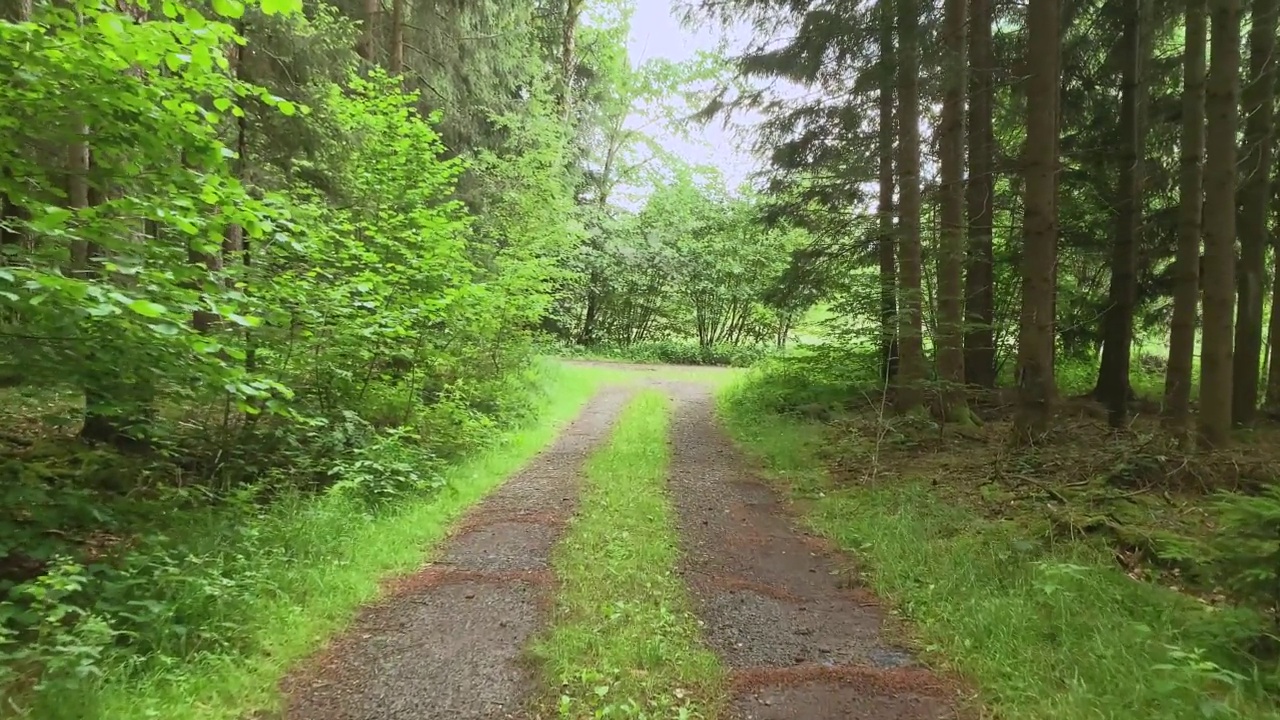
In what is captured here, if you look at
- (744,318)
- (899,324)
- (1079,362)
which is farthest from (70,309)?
(744,318)

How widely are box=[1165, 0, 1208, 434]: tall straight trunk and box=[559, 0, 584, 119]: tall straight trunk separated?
15383mm

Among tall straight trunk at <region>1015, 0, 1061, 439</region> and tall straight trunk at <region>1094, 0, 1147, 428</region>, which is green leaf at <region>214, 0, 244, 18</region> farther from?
tall straight trunk at <region>1094, 0, 1147, 428</region>

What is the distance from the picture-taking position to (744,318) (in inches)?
1097

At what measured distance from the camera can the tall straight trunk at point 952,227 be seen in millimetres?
8391

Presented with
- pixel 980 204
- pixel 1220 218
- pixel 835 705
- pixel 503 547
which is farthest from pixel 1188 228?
pixel 503 547

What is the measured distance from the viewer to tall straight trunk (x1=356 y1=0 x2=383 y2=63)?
10.8 meters

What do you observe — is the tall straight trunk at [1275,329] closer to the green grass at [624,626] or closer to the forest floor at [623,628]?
the forest floor at [623,628]

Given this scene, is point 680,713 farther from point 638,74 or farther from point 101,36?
point 638,74

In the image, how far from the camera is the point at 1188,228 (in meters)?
7.15

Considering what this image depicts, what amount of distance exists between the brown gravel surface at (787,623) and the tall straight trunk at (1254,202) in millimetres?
6224

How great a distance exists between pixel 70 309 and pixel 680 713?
145 inches

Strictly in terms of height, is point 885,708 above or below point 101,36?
below

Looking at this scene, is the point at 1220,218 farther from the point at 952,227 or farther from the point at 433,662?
the point at 433,662

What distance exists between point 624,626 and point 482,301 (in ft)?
21.2
